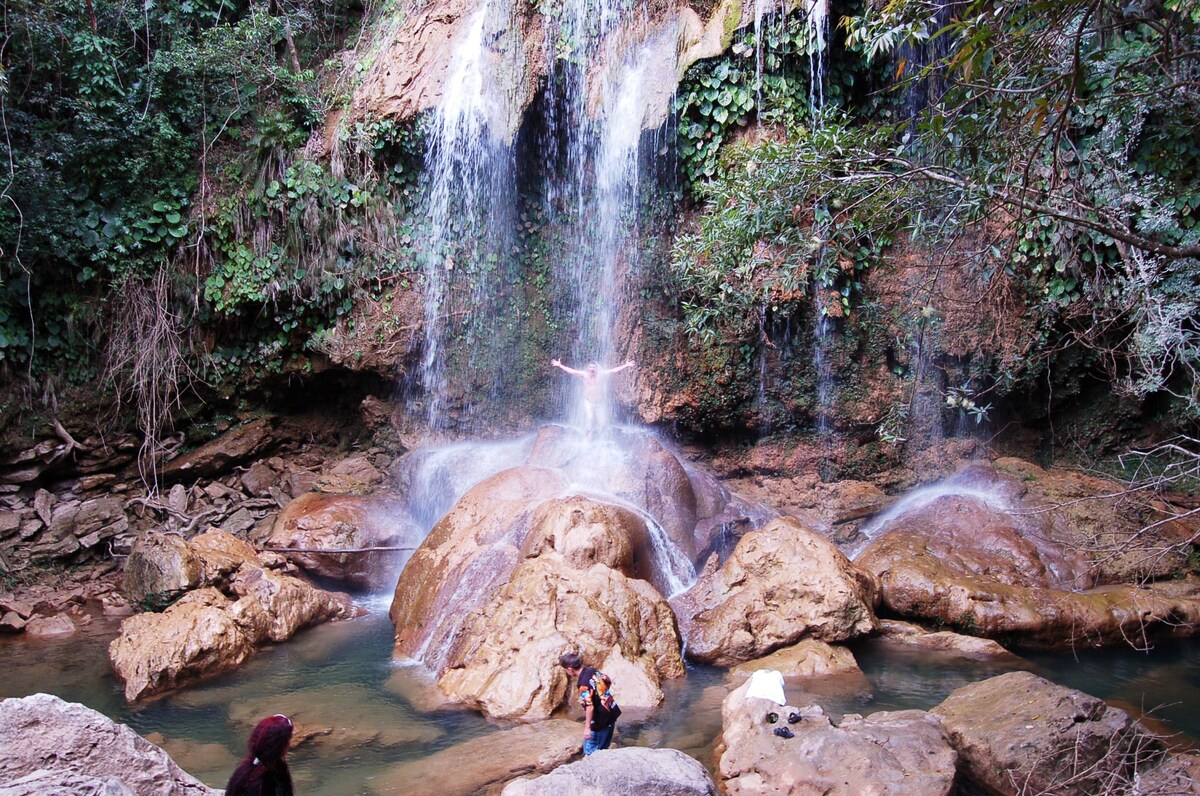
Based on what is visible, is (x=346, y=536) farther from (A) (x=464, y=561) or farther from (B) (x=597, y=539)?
(B) (x=597, y=539)

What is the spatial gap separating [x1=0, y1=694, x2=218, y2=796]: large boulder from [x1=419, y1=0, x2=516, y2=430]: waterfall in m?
9.38

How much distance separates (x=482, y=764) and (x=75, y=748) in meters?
2.60

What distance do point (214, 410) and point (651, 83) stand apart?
8.42 metres

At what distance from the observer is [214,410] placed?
12430 mm

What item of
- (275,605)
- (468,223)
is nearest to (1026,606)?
(275,605)

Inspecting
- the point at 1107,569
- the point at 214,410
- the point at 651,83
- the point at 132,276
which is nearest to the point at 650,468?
the point at 1107,569

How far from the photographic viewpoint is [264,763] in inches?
128

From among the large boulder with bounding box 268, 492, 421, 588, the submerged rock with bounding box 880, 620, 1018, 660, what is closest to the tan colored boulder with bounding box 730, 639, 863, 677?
the submerged rock with bounding box 880, 620, 1018, 660

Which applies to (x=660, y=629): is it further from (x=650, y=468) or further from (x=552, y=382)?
(x=552, y=382)

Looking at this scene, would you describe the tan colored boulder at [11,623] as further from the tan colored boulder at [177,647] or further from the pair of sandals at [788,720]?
the pair of sandals at [788,720]

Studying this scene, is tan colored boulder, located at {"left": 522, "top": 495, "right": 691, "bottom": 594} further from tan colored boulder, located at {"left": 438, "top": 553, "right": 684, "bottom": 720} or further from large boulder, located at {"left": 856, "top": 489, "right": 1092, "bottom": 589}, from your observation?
large boulder, located at {"left": 856, "top": 489, "right": 1092, "bottom": 589}

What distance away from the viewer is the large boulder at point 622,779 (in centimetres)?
392

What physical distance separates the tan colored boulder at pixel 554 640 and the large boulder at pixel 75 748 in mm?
3025

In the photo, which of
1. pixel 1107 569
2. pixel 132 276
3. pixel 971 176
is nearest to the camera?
pixel 971 176
